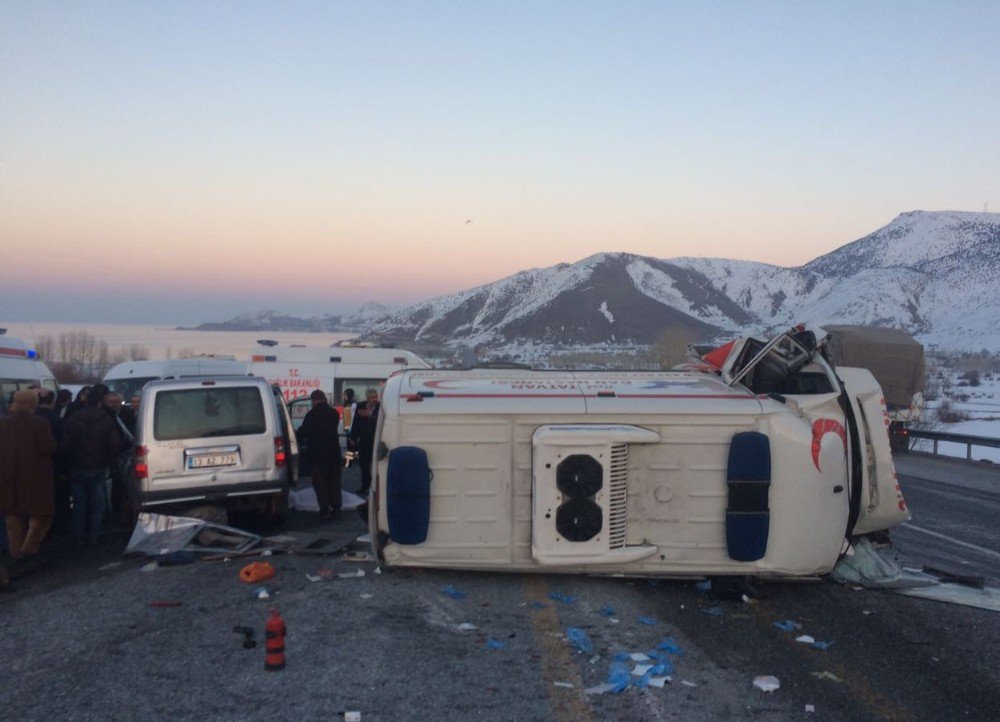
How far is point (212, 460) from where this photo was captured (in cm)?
1060

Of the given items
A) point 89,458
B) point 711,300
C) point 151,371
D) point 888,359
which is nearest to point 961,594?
point 89,458

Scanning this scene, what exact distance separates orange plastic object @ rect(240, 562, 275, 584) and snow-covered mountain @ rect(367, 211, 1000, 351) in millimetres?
61255

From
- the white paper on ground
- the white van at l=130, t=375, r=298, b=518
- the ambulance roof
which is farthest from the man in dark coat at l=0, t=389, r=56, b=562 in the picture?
the white paper on ground

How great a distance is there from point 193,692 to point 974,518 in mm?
11569

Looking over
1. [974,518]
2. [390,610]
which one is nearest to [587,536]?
[390,610]

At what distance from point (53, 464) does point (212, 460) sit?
6.22ft

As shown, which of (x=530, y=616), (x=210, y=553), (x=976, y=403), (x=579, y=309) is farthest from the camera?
(x=579, y=309)

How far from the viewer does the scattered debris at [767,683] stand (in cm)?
552

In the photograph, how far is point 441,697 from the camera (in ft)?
17.4

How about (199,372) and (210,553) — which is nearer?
(210,553)

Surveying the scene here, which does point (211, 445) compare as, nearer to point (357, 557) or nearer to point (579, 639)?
point (357, 557)

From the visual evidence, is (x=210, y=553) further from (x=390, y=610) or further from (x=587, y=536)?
(x=587, y=536)

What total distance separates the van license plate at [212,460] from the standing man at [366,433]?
1.79m

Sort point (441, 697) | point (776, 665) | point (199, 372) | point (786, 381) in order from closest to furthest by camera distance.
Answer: point (441, 697) < point (776, 665) < point (786, 381) < point (199, 372)
